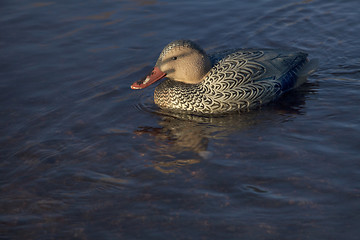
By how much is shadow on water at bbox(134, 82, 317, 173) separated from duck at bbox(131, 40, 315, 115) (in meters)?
0.14

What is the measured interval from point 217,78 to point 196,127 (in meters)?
0.81

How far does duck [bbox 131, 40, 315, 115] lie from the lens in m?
8.02

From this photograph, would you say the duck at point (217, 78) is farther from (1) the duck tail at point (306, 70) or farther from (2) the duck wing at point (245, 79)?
(1) the duck tail at point (306, 70)

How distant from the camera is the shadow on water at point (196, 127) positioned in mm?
7121

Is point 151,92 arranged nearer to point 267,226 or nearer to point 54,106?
point 54,106

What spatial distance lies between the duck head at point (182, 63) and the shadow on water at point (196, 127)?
57 cm

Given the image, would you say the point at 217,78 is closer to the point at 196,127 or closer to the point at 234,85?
the point at 234,85

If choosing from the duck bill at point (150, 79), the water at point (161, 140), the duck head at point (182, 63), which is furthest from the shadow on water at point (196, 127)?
the duck head at point (182, 63)

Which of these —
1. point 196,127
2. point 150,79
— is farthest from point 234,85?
point 150,79

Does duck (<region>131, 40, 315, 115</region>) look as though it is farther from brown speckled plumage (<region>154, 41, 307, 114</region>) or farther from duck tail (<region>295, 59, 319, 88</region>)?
duck tail (<region>295, 59, 319, 88</region>)

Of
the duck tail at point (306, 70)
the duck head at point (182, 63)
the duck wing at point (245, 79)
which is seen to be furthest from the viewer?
the duck tail at point (306, 70)

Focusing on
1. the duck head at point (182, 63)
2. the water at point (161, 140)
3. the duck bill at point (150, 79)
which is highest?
the duck head at point (182, 63)

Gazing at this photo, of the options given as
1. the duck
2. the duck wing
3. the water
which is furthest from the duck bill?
the duck wing

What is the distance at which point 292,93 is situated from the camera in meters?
8.76
